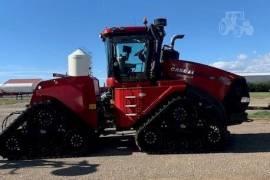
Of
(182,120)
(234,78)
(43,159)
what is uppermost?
(234,78)

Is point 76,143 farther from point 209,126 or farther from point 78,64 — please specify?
point 209,126

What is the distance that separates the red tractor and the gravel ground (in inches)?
21.5

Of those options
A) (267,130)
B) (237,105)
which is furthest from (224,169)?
(267,130)

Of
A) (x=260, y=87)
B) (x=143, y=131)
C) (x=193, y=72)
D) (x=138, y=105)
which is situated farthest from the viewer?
(x=260, y=87)

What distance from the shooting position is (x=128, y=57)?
41.7 ft

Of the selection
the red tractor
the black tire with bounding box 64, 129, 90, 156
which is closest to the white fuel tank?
the red tractor

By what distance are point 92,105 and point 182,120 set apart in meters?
2.27

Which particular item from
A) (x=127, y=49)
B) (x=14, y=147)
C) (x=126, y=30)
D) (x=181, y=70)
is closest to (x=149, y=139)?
(x=181, y=70)

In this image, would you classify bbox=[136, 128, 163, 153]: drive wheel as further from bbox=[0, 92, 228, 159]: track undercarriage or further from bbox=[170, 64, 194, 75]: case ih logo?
bbox=[170, 64, 194, 75]: case ih logo

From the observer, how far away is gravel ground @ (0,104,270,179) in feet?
30.2

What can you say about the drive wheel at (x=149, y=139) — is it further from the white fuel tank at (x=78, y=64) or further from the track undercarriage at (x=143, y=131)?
the white fuel tank at (x=78, y=64)

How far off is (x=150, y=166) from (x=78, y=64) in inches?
187

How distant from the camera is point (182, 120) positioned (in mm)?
11930

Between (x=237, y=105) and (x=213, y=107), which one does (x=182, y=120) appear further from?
(x=237, y=105)
